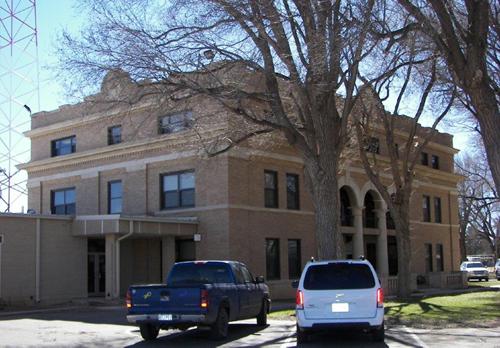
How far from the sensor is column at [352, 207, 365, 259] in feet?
121

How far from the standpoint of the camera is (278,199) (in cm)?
3172

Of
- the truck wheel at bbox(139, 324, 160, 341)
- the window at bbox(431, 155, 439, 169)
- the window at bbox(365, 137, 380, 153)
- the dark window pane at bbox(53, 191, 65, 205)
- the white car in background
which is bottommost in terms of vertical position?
the white car in background

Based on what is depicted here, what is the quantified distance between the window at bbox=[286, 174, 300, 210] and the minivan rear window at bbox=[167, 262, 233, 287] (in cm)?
1685

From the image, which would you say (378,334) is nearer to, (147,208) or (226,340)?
(226,340)

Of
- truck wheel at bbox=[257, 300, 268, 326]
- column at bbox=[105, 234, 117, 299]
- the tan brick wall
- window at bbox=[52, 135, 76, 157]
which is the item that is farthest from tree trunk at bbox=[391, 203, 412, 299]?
window at bbox=[52, 135, 76, 157]

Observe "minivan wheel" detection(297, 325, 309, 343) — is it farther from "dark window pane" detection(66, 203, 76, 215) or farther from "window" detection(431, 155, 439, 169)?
"window" detection(431, 155, 439, 169)

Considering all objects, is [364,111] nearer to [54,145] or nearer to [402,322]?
[402,322]

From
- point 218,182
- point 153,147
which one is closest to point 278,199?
point 218,182

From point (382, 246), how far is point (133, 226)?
1874cm

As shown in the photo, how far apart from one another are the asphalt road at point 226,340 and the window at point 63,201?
16.8 metres

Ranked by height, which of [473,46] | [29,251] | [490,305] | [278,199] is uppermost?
[473,46]

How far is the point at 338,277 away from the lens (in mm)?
13117

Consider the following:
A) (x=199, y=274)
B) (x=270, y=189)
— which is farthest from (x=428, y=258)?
(x=199, y=274)

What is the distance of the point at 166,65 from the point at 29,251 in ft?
43.8
